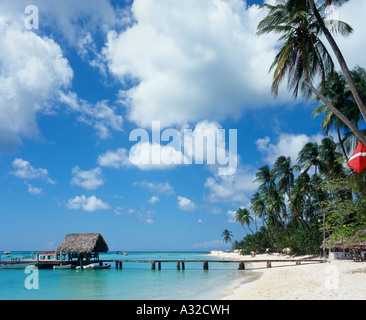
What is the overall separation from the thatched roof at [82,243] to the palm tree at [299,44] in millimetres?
31299

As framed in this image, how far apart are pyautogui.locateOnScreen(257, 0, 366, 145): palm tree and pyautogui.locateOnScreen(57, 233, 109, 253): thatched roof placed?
31.3m

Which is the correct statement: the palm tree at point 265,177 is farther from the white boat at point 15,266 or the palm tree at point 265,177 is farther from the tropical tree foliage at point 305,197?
the white boat at point 15,266

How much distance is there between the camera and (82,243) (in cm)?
3781

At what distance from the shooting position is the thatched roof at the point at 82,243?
37375mm

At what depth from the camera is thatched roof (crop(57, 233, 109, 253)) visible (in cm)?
3738

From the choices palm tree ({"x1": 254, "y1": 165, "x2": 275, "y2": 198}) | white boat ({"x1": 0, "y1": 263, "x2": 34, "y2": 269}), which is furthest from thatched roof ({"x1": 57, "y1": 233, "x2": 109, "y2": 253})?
palm tree ({"x1": 254, "y1": 165, "x2": 275, "y2": 198})

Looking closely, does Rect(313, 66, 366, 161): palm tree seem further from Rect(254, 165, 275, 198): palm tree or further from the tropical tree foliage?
Rect(254, 165, 275, 198): palm tree

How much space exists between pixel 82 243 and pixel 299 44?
33654mm

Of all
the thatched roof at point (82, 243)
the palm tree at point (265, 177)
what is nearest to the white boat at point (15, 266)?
the thatched roof at point (82, 243)

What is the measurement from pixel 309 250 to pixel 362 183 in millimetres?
25720

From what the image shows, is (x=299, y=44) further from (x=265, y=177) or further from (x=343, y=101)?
(x=265, y=177)

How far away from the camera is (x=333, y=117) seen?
61.1 ft
